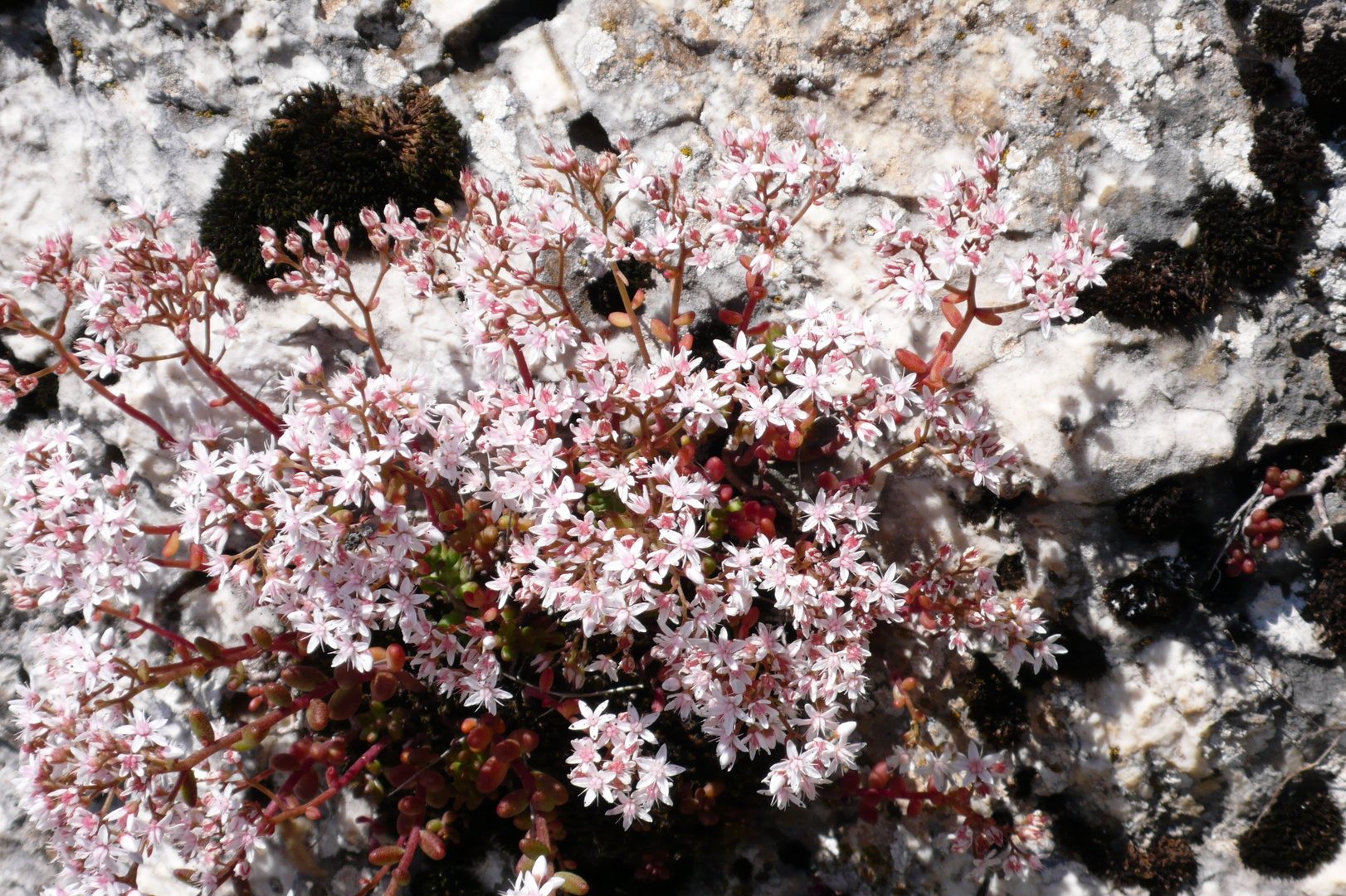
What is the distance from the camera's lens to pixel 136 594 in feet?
13.2

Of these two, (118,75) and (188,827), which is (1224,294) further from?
(118,75)

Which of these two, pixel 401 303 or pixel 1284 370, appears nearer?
pixel 1284 370

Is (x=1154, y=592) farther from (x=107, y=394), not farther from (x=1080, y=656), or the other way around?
(x=107, y=394)

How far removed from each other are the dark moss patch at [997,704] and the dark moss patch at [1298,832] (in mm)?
1097

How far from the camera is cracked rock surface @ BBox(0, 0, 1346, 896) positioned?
3301 mm

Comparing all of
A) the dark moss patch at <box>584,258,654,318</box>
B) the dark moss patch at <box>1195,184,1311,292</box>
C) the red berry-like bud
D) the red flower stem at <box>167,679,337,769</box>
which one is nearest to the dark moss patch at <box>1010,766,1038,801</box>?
the dark moss patch at <box>1195,184,1311,292</box>

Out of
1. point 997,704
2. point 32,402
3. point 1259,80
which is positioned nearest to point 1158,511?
point 997,704

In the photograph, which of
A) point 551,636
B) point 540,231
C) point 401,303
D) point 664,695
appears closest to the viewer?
point 540,231

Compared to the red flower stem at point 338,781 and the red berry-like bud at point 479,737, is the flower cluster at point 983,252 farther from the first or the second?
the red flower stem at point 338,781

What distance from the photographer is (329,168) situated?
12.6 ft

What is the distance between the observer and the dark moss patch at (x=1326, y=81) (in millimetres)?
3115

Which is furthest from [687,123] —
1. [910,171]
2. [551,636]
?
[551,636]

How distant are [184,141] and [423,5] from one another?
142 cm

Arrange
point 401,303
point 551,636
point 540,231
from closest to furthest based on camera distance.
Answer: point 540,231 < point 551,636 < point 401,303
